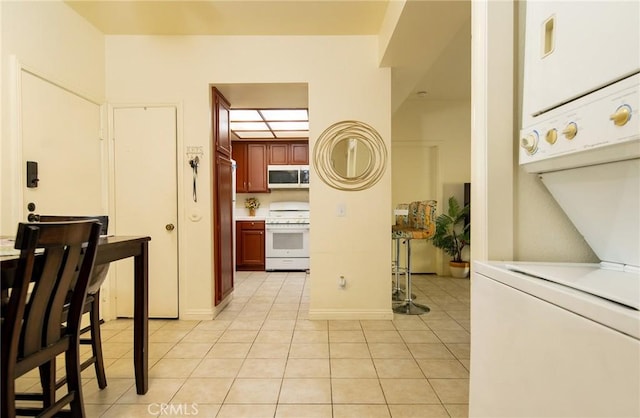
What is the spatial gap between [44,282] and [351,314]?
2325 millimetres

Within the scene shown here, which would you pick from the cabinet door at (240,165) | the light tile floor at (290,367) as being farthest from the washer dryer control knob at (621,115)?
the cabinet door at (240,165)

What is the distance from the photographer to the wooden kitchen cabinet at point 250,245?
5.11 metres

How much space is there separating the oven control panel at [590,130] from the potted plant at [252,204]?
5196mm

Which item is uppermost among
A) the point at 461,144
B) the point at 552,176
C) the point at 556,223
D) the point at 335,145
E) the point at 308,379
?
the point at 461,144

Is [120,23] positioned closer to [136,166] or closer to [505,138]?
[136,166]

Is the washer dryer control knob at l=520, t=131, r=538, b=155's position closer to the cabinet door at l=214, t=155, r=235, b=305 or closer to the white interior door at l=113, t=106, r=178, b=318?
the cabinet door at l=214, t=155, r=235, b=305

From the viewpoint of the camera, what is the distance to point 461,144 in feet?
14.9

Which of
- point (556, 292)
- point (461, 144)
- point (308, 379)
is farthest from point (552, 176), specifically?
point (461, 144)

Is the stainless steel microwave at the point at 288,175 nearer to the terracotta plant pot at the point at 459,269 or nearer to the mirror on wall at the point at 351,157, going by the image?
the mirror on wall at the point at 351,157

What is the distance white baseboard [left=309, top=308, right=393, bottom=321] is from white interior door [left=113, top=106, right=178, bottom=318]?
1395mm

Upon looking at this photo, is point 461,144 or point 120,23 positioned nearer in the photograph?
Answer: point 120,23

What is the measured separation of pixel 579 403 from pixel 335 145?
2.51 metres

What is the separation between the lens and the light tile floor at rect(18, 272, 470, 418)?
5.10 feet

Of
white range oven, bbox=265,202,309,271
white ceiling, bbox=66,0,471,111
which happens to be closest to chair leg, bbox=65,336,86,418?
white ceiling, bbox=66,0,471,111
